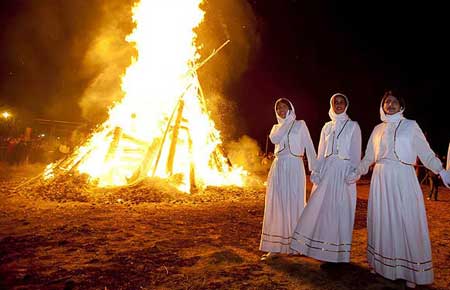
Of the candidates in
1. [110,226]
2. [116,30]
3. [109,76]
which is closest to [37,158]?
[109,76]

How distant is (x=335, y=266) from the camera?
4.23 meters

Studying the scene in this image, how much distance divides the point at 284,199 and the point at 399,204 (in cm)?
140

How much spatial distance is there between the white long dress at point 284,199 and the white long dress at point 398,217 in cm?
94

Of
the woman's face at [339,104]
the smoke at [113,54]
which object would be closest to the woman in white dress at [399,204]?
the woman's face at [339,104]

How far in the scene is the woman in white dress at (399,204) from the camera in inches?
145

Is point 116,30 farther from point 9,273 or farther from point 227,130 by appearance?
point 227,130

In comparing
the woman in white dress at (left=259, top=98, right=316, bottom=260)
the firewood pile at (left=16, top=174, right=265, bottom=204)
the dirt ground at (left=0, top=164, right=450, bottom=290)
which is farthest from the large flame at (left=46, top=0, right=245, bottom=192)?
the woman in white dress at (left=259, top=98, right=316, bottom=260)

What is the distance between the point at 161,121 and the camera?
39.9 ft

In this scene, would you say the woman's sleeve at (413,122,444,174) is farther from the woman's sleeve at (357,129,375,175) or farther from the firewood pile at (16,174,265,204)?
the firewood pile at (16,174,265,204)

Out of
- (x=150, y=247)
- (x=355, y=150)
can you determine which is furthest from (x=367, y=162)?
(x=150, y=247)

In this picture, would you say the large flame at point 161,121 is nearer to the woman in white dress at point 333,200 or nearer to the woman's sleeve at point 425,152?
the woman in white dress at point 333,200

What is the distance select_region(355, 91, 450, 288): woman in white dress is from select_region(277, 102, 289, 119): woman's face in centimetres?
129

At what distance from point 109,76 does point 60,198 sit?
701 cm

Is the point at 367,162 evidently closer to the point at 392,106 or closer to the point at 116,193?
the point at 392,106
